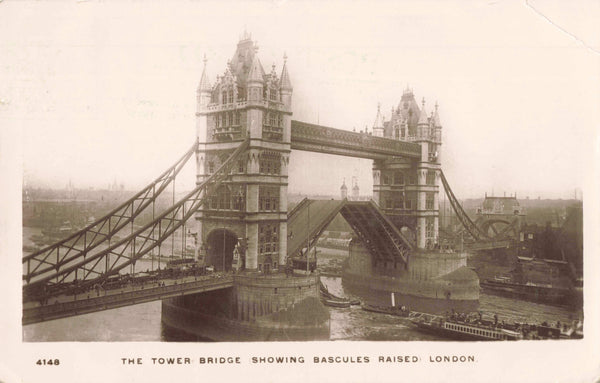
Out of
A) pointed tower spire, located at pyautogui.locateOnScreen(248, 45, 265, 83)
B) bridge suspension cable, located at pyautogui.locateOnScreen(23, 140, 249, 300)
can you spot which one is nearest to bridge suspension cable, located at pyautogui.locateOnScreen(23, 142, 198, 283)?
bridge suspension cable, located at pyautogui.locateOnScreen(23, 140, 249, 300)

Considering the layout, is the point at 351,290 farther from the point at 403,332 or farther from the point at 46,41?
the point at 46,41

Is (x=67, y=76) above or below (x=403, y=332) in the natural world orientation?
above

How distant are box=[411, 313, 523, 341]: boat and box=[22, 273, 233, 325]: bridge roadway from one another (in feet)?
24.6

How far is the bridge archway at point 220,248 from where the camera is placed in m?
16.9

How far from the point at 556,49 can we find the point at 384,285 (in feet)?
58.2

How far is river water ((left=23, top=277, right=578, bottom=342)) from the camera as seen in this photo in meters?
11.8

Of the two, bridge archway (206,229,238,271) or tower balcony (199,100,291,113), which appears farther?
bridge archway (206,229,238,271)

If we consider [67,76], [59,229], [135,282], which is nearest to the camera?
[67,76]

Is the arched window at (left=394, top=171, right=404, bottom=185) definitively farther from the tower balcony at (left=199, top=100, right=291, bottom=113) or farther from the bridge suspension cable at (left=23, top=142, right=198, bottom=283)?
the bridge suspension cable at (left=23, top=142, right=198, bottom=283)

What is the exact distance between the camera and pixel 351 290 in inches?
1044

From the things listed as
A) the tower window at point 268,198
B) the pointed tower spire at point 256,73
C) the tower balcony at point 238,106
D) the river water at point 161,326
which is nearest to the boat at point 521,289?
the river water at point 161,326

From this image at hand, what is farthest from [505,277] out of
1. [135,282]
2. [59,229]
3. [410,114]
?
[59,229]

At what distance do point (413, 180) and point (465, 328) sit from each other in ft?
35.4

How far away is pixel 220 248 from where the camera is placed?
56.2 ft
